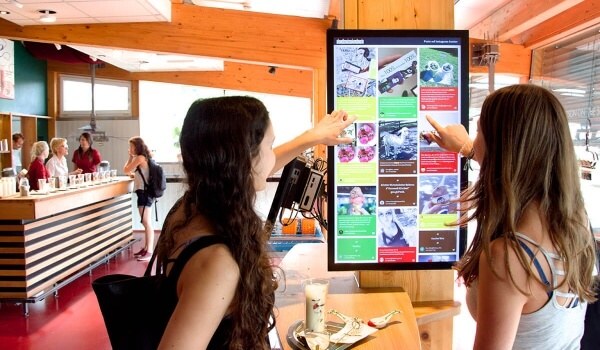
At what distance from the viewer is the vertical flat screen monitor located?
1835mm

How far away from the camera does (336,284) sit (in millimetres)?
2061

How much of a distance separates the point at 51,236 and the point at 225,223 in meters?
4.84

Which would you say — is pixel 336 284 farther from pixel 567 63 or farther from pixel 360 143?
pixel 567 63

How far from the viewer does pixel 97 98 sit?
10.6m

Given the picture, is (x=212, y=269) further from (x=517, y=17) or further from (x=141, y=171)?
(x=141, y=171)

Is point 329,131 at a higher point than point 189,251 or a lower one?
higher

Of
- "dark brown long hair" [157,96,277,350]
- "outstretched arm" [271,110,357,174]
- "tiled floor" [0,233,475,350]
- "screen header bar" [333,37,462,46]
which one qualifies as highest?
"screen header bar" [333,37,462,46]

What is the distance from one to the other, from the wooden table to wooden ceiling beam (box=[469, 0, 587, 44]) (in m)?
3.53

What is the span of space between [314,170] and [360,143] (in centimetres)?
45

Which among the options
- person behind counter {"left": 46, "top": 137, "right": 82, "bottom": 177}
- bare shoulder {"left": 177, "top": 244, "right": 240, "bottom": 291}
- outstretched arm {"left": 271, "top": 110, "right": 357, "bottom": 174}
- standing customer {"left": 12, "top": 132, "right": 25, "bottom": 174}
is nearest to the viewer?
bare shoulder {"left": 177, "top": 244, "right": 240, "bottom": 291}

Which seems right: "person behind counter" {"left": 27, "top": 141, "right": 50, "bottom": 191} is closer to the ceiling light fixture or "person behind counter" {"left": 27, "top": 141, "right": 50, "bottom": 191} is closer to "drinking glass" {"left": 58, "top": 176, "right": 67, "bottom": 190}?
"drinking glass" {"left": 58, "top": 176, "right": 67, "bottom": 190}


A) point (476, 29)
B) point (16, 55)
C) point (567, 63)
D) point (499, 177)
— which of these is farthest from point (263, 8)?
point (16, 55)

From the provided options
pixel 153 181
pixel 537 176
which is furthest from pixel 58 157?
pixel 537 176

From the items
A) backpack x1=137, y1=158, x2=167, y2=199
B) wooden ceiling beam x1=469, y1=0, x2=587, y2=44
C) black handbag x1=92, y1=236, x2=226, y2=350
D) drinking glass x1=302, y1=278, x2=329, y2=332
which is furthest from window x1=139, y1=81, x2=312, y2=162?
black handbag x1=92, y1=236, x2=226, y2=350
